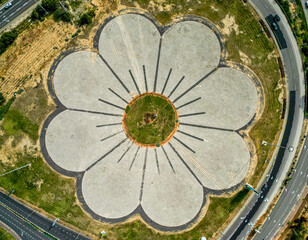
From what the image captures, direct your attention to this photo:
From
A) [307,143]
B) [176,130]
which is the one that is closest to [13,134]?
[176,130]

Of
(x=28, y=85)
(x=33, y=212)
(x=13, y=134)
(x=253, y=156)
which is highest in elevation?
(x=253, y=156)

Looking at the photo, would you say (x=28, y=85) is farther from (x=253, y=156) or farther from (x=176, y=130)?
(x=253, y=156)

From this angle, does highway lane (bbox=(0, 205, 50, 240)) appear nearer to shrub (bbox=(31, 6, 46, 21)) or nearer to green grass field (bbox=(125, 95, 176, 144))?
green grass field (bbox=(125, 95, 176, 144))

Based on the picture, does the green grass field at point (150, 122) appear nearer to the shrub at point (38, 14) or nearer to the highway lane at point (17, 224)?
the shrub at point (38, 14)

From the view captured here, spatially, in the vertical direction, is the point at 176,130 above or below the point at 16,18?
above
